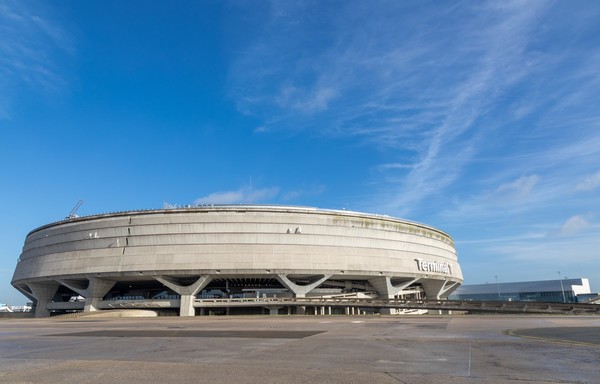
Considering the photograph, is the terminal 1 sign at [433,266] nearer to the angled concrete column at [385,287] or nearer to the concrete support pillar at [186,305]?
the angled concrete column at [385,287]

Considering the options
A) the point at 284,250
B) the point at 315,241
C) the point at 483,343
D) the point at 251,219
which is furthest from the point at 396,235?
the point at 483,343

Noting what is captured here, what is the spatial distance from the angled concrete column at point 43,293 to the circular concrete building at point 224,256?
0.21 metres

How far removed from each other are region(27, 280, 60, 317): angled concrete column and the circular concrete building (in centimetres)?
21

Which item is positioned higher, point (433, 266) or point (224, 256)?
point (224, 256)

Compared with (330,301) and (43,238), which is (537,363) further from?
(43,238)

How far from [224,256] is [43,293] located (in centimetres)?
4443

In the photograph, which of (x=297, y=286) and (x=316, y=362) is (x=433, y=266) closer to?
(x=297, y=286)

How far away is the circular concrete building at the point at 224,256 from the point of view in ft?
230

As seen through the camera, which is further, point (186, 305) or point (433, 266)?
point (433, 266)

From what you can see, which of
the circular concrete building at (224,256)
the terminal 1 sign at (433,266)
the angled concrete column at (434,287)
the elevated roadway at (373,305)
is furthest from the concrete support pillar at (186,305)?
the angled concrete column at (434,287)

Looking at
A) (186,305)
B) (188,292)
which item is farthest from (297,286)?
(186,305)

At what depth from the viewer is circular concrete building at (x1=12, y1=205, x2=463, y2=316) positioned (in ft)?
230

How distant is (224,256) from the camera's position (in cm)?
6994

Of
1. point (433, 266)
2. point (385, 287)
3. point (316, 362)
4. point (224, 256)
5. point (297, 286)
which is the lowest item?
point (316, 362)
